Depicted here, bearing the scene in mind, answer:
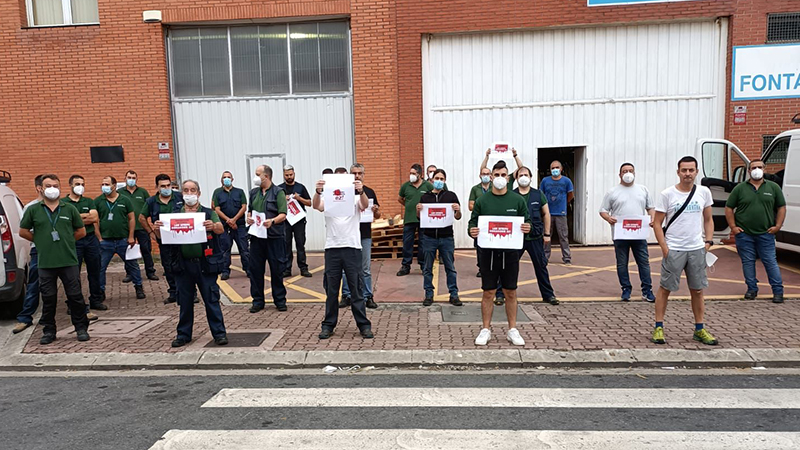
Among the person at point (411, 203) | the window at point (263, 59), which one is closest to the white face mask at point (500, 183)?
the person at point (411, 203)

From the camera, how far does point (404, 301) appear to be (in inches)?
320

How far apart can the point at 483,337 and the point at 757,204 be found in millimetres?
4740

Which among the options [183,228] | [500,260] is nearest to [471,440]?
[500,260]

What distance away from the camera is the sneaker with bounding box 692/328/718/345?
5863 millimetres

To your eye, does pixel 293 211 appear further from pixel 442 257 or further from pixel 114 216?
pixel 114 216

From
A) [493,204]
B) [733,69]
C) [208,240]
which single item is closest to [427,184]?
[493,204]

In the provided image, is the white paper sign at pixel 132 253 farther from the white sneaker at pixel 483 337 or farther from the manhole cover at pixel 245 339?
the white sneaker at pixel 483 337

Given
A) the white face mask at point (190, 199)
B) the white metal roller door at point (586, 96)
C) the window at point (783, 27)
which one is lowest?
the white face mask at point (190, 199)

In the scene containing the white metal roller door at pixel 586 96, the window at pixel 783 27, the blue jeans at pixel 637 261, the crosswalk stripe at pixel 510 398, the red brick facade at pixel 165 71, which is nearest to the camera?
the crosswalk stripe at pixel 510 398

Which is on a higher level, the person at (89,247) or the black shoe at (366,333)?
the person at (89,247)

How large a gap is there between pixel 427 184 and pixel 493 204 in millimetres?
3569

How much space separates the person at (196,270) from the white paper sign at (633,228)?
18.0 ft

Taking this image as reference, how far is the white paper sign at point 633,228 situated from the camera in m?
7.67

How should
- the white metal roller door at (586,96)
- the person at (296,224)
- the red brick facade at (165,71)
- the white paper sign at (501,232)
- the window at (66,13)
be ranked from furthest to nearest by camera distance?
the window at (66,13) → the white metal roller door at (586,96) → the red brick facade at (165,71) → the person at (296,224) → the white paper sign at (501,232)
